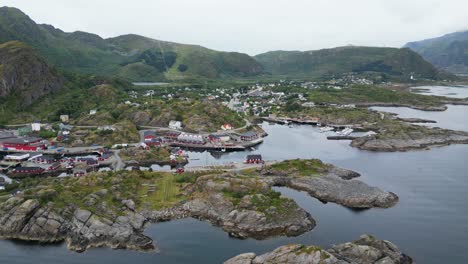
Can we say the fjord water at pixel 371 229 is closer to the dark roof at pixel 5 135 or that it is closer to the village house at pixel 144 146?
the village house at pixel 144 146

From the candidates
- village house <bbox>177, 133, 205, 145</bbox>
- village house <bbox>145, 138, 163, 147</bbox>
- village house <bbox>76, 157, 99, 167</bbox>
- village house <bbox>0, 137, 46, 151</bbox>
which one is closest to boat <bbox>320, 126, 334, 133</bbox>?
village house <bbox>177, 133, 205, 145</bbox>

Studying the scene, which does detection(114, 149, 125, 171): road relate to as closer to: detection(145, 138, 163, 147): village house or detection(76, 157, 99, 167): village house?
detection(76, 157, 99, 167): village house

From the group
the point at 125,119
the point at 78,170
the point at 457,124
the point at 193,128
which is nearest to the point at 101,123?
the point at 125,119

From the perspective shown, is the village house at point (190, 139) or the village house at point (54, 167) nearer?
the village house at point (54, 167)

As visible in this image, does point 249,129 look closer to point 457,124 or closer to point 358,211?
point 358,211

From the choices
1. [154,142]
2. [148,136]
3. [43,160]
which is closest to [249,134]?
[154,142]

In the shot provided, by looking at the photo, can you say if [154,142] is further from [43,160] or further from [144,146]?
[43,160]

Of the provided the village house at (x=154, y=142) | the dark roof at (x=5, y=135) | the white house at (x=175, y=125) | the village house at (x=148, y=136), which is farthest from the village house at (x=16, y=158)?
the white house at (x=175, y=125)
